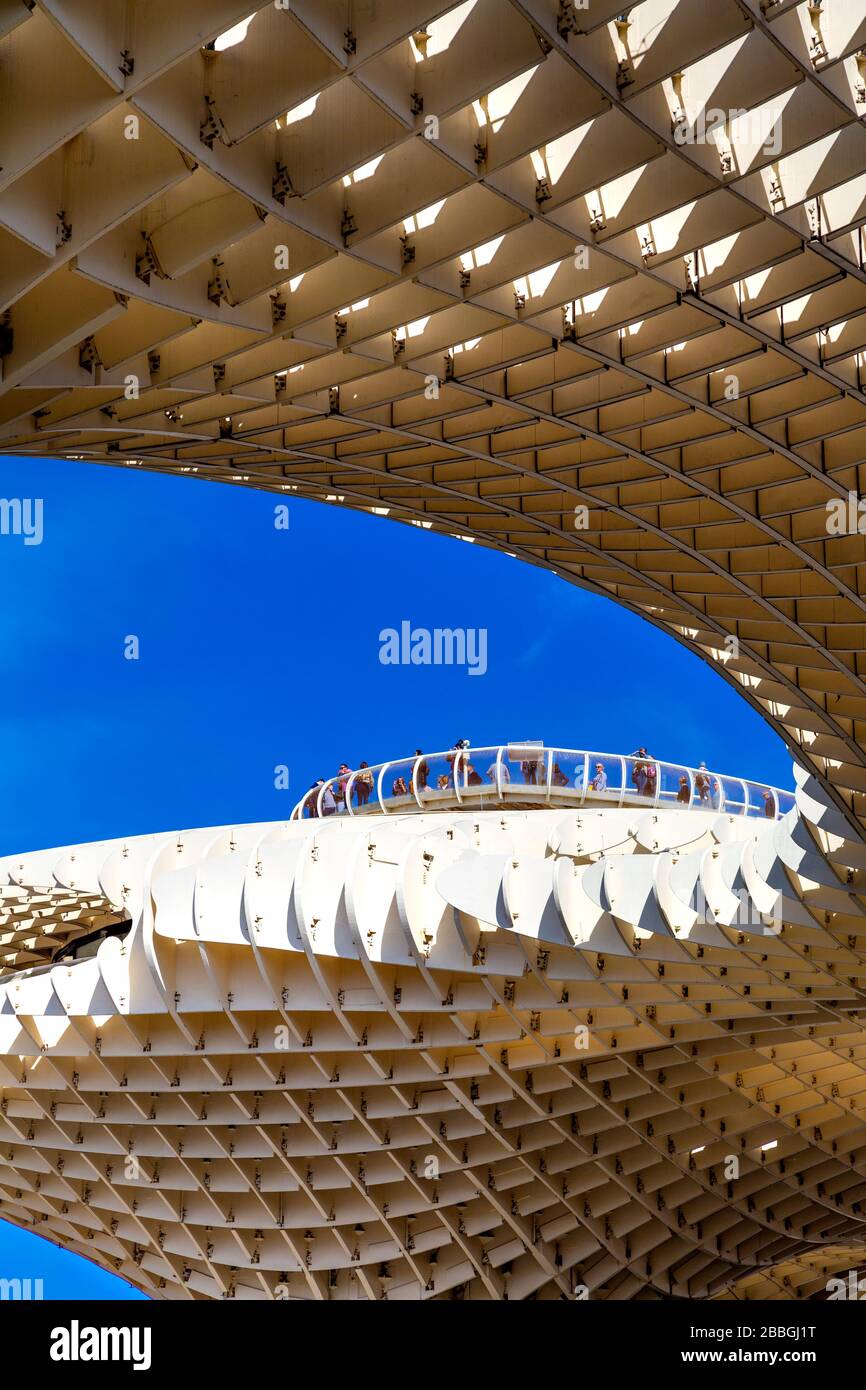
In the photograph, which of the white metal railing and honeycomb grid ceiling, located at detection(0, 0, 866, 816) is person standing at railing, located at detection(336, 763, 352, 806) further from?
honeycomb grid ceiling, located at detection(0, 0, 866, 816)

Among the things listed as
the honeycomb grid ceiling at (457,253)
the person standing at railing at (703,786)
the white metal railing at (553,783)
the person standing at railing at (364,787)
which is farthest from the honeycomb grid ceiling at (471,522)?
the person standing at railing at (364,787)

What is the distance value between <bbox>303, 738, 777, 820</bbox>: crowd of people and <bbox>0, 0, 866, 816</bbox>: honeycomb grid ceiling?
2436cm

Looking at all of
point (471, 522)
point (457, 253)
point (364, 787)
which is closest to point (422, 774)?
point (364, 787)

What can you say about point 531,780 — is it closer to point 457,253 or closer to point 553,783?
point 553,783

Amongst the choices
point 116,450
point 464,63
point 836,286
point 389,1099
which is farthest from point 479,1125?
point 464,63

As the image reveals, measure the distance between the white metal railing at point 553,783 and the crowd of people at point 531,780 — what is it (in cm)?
4

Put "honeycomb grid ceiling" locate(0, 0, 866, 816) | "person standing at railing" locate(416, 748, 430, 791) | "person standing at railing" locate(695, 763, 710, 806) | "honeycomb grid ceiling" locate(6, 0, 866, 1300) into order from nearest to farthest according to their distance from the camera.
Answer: "honeycomb grid ceiling" locate(0, 0, 866, 816) → "honeycomb grid ceiling" locate(6, 0, 866, 1300) → "person standing at railing" locate(695, 763, 710, 806) → "person standing at railing" locate(416, 748, 430, 791)

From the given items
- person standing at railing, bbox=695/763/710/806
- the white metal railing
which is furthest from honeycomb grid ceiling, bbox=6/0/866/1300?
person standing at railing, bbox=695/763/710/806

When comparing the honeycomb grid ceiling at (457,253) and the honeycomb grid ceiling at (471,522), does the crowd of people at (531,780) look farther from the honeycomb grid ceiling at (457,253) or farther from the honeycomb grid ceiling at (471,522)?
the honeycomb grid ceiling at (457,253)

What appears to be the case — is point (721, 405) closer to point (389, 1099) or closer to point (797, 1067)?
point (389, 1099)

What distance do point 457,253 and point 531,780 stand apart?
126 feet

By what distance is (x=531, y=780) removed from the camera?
5350 cm

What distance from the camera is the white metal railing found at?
166 feet

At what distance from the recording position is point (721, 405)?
2075 cm
